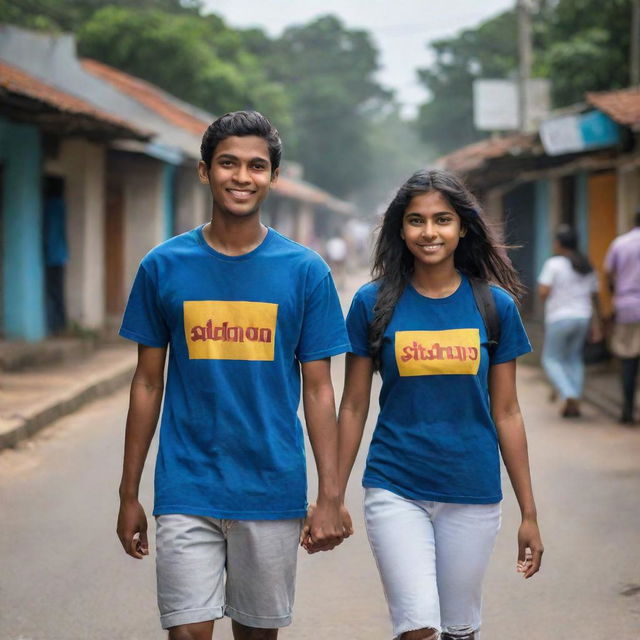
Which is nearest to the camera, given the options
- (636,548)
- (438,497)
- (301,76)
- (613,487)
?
(438,497)

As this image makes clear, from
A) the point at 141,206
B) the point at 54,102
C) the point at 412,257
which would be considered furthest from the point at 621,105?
the point at 141,206

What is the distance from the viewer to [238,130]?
3123 mm

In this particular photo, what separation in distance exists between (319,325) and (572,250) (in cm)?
729

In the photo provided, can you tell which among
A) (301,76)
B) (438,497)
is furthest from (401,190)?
(301,76)

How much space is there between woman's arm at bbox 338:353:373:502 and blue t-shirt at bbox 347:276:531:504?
0.21 feet

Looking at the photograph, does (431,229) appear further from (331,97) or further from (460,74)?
(331,97)

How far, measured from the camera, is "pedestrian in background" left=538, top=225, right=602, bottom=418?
33.4 feet

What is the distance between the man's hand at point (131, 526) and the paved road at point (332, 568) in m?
1.40

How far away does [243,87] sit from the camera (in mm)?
35656

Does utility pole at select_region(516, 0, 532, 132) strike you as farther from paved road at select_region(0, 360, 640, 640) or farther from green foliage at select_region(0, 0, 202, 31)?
paved road at select_region(0, 360, 640, 640)

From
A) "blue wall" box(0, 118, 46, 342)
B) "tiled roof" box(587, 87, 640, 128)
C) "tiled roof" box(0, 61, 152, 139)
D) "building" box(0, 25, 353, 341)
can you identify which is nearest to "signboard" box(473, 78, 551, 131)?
"building" box(0, 25, 353, 341)

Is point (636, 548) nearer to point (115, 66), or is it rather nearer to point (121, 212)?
point (121, 212)

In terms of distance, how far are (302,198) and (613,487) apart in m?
32.2

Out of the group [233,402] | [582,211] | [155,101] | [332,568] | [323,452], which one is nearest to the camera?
[233,402]
